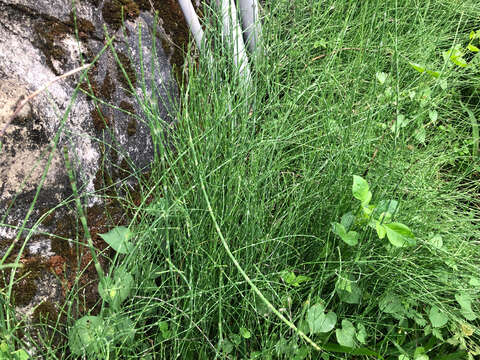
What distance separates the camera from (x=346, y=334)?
960mm

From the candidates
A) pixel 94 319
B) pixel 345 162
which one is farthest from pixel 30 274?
pixel 345 162

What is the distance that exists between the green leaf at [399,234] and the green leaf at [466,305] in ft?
0.81

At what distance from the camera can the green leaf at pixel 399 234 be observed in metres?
0.91

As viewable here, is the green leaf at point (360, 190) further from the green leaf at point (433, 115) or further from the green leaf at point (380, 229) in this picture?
the green leaf at point (433, 115)

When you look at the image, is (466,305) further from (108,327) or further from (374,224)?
(108,327)

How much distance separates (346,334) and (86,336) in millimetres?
590

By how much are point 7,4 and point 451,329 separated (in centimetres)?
132

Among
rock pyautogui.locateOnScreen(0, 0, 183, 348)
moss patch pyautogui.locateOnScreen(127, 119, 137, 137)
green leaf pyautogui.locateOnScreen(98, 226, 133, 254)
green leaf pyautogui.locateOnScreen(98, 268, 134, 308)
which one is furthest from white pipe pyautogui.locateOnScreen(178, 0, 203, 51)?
green leaf pyautogui.locateOnScreen(98, 268, 134, 308)

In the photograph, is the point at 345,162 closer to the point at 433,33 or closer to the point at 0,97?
the point at 0,97

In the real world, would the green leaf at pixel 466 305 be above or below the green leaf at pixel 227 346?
below

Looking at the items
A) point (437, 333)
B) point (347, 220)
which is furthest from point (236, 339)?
point (437, 333)

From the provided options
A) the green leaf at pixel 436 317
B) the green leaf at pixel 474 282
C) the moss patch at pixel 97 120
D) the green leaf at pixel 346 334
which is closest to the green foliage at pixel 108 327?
the moss patch at pixel 97 120

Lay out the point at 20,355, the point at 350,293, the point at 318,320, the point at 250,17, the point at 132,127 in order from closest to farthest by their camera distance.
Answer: the point at 20,355, the point at 318,320, the point at 350,293, the point at 132,127, the point at 250,17

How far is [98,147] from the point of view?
107 centimetres
